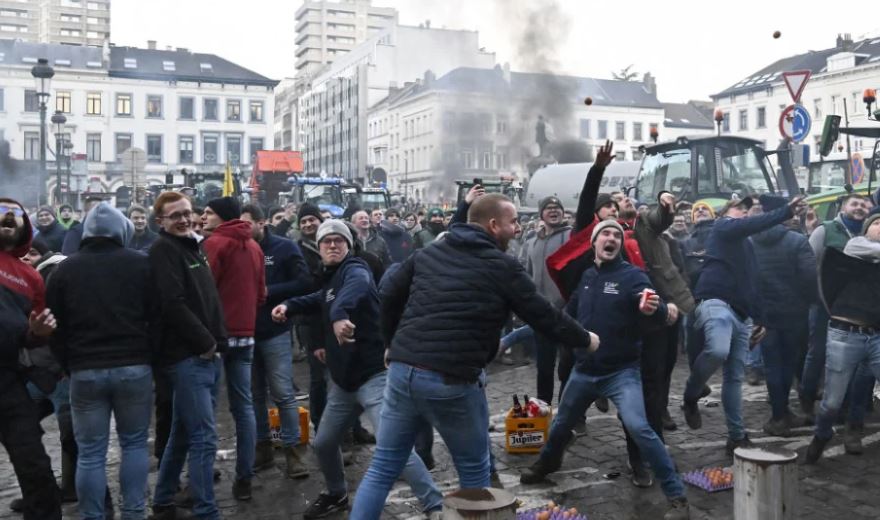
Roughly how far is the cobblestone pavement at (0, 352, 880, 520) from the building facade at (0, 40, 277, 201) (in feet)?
213

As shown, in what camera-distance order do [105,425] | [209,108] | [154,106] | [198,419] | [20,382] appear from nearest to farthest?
[20,382]
[105,425]
[198,419]
[154,106]
[209,108]

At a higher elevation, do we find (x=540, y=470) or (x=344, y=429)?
(x=344, y=429)

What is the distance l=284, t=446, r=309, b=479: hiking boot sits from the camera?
254 inches

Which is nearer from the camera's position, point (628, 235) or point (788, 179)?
point (628, 235)

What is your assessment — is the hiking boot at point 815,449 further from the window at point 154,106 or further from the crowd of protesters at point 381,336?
the window at point 154,106

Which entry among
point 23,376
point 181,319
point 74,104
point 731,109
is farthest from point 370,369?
point 74,104

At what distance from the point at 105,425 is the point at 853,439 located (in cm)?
556

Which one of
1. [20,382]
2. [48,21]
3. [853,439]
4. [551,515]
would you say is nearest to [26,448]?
[20,382]

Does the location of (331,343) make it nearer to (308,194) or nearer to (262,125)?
(308,194)

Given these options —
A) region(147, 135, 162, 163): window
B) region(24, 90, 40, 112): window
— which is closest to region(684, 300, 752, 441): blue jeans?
region(147, 135, 162, 163): window

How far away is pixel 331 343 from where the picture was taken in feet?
18.1

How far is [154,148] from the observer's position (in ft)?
241

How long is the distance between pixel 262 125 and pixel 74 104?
1550 cm

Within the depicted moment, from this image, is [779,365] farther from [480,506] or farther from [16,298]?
[16,298]
